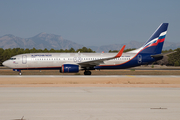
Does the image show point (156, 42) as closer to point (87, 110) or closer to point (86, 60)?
point (86, 60)

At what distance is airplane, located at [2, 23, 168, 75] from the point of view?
33812 millimetres

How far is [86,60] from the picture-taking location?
1385 inches

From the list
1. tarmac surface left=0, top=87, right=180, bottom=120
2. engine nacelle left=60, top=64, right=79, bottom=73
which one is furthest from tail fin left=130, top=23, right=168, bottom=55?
tarmac surface left=0, top=87, right=180, bottom=120

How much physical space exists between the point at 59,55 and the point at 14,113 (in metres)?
25.9

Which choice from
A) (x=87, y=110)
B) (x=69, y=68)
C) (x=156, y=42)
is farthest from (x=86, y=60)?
(x=87, y=110)

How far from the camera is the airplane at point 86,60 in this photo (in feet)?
111

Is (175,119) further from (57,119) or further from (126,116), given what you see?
(57,119)

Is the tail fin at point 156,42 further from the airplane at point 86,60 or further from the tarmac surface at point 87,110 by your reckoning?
the tarmac surface at point 87,110

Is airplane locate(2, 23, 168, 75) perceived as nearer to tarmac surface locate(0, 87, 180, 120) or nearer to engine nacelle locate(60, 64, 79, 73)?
engine nacelle locate(60, 64, 79, 73)

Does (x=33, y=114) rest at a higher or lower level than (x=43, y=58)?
lower

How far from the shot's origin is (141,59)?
36.5 m

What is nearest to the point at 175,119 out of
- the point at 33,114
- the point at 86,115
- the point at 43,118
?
the point at 86,115

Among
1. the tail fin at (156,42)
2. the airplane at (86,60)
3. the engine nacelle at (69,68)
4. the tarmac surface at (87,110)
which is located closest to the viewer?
the tarmac surface at (87,110)

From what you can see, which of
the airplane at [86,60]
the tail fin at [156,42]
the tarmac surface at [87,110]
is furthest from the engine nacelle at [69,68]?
the tarmac surface at [87,110]
